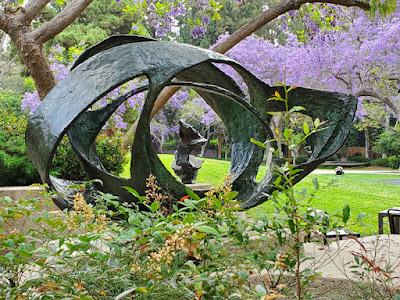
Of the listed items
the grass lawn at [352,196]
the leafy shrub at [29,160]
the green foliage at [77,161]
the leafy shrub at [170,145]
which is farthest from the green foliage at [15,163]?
the leafy shrub at [170,145]

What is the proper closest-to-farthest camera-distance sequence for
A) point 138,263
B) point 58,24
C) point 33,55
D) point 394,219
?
point 138,263, point 33,55, point 58,24, point 394,219

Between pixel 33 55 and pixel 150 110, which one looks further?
pixel 33 55

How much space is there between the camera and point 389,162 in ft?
83.9

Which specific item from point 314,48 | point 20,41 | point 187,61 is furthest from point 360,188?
point 187,61

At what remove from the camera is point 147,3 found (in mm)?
8672

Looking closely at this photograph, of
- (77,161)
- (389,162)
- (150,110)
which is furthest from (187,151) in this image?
(389,162)

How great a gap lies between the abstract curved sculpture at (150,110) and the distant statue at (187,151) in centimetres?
258

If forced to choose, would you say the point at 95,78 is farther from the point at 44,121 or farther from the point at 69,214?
the point at 69,214

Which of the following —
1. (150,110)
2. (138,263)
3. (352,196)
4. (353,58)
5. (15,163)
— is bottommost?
(352,196)

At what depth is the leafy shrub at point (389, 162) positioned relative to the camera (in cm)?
2503

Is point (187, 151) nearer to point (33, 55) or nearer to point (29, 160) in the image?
point (29, 160)

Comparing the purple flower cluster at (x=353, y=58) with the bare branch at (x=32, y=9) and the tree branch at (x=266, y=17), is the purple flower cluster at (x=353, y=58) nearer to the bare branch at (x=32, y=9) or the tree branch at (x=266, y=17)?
the tree branch at (x=266, y=17)

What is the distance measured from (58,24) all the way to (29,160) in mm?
1838

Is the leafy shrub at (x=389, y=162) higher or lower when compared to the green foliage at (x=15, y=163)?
lower
